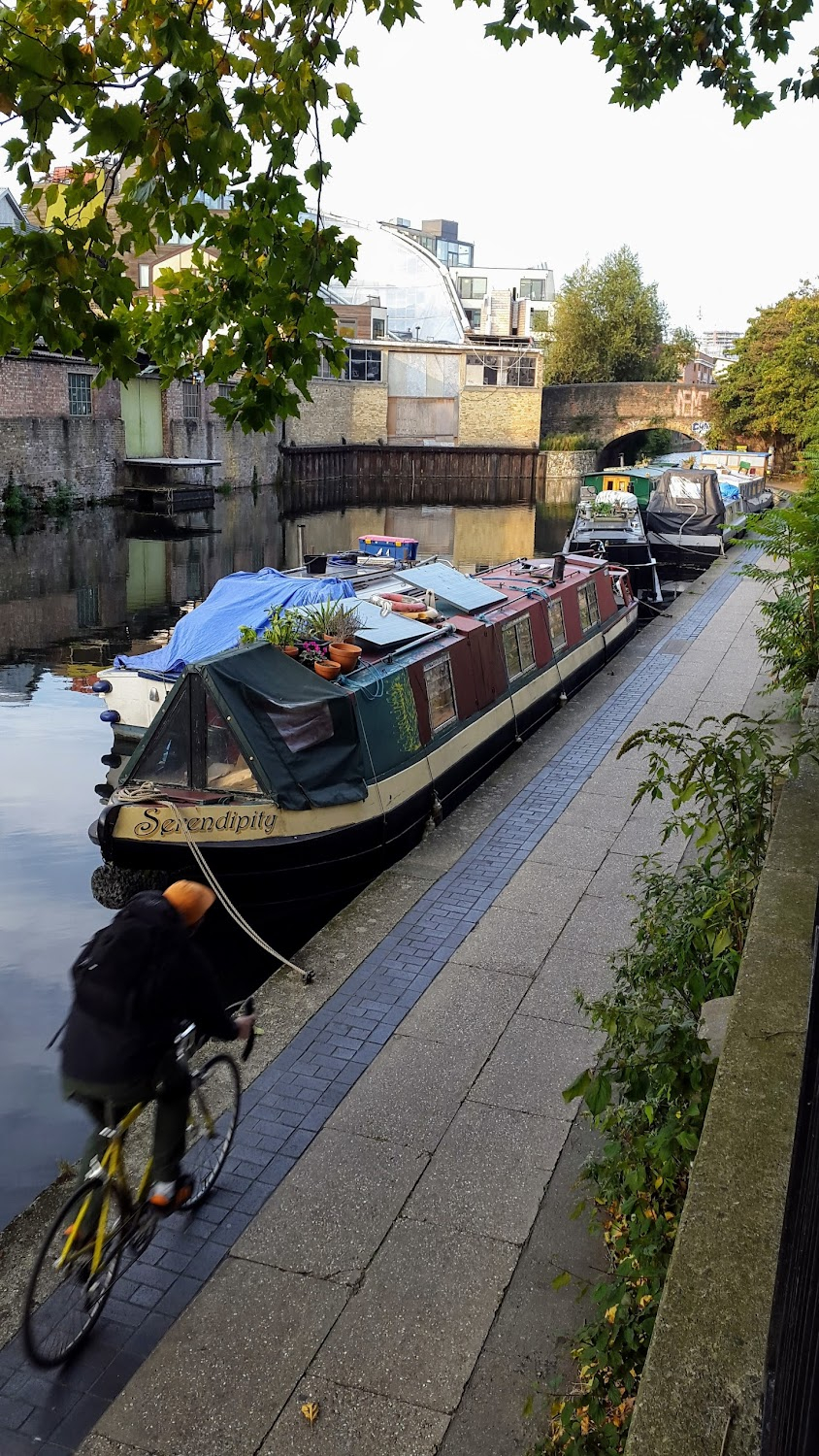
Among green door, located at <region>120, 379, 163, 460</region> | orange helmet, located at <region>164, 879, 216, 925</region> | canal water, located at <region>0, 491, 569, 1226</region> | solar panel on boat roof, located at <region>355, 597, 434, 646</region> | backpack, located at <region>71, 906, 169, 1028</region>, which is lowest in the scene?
canal water, located at <region>0, 491, 569, 1226</region>

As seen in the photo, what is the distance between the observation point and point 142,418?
143 ft

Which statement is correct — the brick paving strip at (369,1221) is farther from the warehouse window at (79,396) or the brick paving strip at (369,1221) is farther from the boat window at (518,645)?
the warehouse window at (79,396)

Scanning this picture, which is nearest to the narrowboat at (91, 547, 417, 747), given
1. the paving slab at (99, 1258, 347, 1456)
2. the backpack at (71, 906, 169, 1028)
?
the backpack at (71, 906, 169, 1028)

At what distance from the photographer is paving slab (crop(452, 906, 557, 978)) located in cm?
783

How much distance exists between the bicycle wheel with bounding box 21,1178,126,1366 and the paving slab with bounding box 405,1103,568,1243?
1.36 metres

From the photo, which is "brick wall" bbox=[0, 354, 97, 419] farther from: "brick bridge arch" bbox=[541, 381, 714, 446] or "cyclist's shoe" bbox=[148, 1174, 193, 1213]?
"cyclist's shoe" bbox=[148, 1174, 193, 1213]

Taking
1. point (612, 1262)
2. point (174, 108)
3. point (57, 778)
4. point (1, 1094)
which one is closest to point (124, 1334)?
point (612, 1262)

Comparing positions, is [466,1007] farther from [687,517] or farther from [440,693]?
[687,517]

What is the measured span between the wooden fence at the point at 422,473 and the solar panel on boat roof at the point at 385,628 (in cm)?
4732

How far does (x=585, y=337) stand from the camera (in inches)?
2655

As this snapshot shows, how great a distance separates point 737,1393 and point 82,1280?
3.46 m

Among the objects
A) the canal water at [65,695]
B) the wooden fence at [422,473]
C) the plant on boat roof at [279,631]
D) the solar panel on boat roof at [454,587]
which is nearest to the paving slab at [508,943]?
the canal water at [65,695]

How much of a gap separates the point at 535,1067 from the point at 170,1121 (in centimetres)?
227

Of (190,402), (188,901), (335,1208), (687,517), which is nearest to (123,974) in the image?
(188,901)
